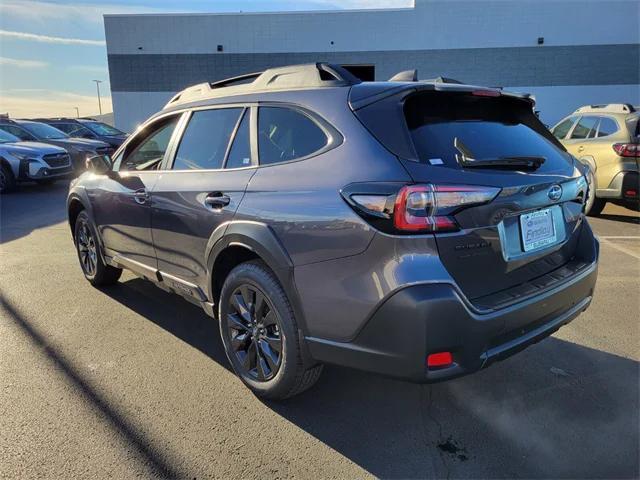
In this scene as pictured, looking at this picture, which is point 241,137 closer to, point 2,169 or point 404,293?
point 404,293

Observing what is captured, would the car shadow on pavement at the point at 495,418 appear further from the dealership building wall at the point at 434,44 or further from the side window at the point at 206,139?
the dealership building wall at the point at 434,44

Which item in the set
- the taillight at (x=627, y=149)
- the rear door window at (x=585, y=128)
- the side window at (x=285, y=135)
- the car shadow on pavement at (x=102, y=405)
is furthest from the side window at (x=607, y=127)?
the car shadow on pavement at (x=102, y=405)

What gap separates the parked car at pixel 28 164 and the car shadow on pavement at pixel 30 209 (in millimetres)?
370

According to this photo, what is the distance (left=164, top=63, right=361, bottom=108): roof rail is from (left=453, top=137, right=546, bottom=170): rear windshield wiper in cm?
68

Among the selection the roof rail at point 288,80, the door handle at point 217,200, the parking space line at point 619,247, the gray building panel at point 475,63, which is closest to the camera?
the roof rail at point 288,80


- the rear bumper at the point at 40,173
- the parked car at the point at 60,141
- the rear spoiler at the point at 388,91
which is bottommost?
the rear bumper at the point at 40,173

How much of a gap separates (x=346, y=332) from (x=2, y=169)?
12.4m

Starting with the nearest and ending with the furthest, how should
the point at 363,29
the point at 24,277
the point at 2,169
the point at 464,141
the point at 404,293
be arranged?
the point at 404,293
the point at 464,141
the point at 24,277
the point at 2,169
the point at 363,29

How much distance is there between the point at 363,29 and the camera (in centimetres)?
2381

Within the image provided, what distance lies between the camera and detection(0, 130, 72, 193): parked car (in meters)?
11.8

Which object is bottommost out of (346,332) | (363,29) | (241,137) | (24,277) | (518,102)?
(24,277)

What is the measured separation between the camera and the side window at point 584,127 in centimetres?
804

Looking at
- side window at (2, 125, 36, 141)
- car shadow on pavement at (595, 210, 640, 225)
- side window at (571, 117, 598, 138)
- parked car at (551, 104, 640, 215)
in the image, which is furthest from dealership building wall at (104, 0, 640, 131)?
car shadow on pavement at (595, 210, 640, 225)

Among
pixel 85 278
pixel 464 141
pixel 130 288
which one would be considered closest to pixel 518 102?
pixel 464 141
